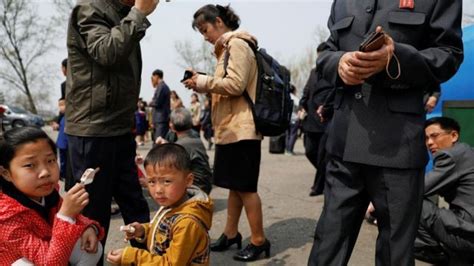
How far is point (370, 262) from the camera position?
3.11 m

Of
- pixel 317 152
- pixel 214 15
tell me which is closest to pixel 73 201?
pixel 214 15

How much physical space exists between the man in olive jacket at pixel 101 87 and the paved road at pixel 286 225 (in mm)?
1145

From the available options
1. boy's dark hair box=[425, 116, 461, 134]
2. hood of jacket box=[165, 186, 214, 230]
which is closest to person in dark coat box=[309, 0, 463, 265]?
hood of jacket box=[165, 186, 214, 230]

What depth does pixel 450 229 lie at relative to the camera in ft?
9.07

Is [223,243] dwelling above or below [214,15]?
below

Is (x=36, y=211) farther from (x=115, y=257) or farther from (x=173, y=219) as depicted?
(x=173, y=219)

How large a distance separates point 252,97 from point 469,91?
96.0 inches

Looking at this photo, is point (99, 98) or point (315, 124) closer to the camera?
point (99, 98)

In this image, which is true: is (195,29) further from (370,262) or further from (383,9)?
(370,262)

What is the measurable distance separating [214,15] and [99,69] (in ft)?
3.51

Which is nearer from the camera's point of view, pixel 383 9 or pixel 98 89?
pixel 383 9

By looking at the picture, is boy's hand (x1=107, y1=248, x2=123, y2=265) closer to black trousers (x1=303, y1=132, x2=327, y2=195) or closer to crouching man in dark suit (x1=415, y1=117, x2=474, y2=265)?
crouching man in dark suit (x1=415, y1=117, x2=474, y2=265)

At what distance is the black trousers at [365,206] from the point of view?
1871 millimetres

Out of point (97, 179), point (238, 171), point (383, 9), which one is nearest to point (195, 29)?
point (238, 171)
